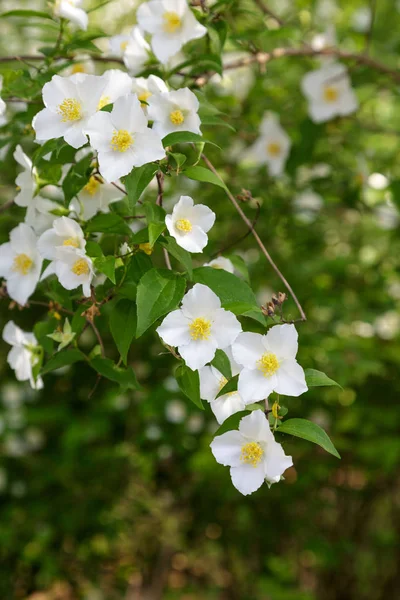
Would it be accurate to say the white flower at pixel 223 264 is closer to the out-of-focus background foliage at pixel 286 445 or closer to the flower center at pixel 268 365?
the flower center at pixel 268 365

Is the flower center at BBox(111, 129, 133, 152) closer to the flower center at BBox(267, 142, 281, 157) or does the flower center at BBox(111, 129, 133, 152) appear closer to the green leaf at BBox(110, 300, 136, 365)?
the green leaf at BBox(110, 300, 136, 365)

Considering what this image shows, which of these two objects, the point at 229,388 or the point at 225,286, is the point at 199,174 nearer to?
the point at 225,286

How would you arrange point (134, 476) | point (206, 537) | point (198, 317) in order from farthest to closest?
point (206, 537)
point (134, 476)
point (198, 317)

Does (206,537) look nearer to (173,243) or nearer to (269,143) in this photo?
(269,143)

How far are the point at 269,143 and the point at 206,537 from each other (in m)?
1.83

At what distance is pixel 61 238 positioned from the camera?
953 millimetres

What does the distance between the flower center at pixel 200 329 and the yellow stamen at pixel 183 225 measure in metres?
0.13

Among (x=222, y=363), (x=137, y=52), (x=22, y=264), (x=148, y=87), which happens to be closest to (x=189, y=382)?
(x=222, y=363)

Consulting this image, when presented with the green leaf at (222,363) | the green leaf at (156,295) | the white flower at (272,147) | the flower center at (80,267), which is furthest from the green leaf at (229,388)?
the white flower at (272,147)

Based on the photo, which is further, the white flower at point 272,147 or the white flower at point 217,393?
the white flower at point 272,147

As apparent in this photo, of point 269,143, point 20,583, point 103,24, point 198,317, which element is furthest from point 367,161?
point 20,583

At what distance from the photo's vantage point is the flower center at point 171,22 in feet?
3.95

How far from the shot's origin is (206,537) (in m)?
3.07

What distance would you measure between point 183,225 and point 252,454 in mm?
305
